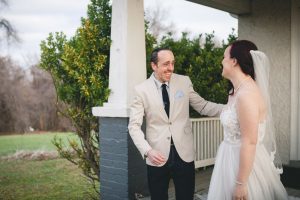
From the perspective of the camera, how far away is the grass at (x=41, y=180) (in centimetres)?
1131

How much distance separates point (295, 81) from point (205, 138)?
1.73m

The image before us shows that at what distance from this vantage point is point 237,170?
106 inches

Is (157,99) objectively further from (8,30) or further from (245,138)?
(8,30)

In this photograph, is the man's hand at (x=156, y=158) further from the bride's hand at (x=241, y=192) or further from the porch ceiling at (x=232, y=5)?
the porch ceiling at (x=232, y=5)

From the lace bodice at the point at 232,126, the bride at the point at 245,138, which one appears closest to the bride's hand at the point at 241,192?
the bride at the point at 245,138

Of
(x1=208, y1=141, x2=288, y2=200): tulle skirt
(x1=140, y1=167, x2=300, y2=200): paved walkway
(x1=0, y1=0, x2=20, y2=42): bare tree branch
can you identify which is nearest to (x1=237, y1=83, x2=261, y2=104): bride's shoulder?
(x1=208, y1=141, x2=288, y2=200): tulle skirt

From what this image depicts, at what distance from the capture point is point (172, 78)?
356 cm

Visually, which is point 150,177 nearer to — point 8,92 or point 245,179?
point 245,179

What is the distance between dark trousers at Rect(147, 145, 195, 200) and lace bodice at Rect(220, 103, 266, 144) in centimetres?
78

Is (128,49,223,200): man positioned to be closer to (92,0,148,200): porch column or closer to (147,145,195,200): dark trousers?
(147,145,195,200): dark trousers

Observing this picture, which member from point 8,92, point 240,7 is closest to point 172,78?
point 240,7

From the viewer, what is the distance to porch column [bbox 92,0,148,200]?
4.34 m

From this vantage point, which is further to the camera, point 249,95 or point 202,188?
point 202,188

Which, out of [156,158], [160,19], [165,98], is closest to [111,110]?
[165,98]
